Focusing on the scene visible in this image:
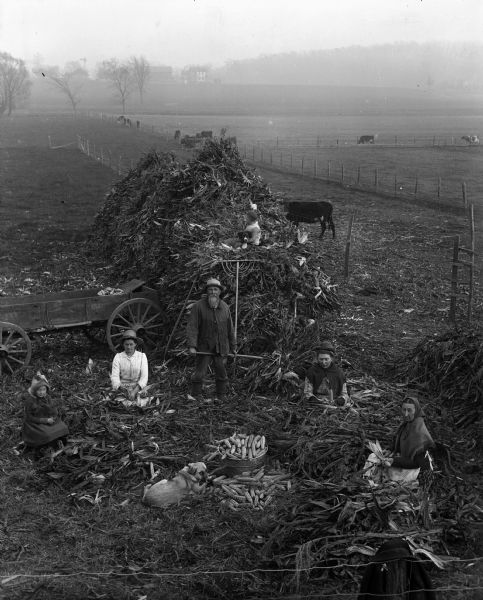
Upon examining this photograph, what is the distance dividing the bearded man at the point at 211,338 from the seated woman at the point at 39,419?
2.34 meters

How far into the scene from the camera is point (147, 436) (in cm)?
852

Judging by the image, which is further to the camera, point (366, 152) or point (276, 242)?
point (366, 152)

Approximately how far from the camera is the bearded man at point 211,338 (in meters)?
9.88

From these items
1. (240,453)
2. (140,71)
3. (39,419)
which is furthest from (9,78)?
(240,453)

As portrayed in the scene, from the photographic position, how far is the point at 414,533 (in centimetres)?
627

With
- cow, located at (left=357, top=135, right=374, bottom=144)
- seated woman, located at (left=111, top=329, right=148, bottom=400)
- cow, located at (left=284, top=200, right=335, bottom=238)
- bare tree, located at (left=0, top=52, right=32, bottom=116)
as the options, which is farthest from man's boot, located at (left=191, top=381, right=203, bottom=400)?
bare tree, located at (left=0, top=52, right=32, bottom=116)

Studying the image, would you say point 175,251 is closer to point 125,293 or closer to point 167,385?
point 125,293

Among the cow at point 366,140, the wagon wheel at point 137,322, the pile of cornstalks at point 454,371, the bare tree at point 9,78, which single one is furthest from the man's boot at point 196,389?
the bare tree at point 9,78

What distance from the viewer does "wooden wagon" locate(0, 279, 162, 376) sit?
10.6 meters

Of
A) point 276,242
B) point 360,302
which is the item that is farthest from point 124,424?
point 360,302

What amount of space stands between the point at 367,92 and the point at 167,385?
12620 centimetres

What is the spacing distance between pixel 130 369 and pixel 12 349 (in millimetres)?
2412

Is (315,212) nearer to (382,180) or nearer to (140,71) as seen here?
(382,180)

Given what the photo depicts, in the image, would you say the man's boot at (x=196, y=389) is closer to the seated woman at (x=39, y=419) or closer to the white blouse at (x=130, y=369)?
the white blouse at (x=130, y=369)
